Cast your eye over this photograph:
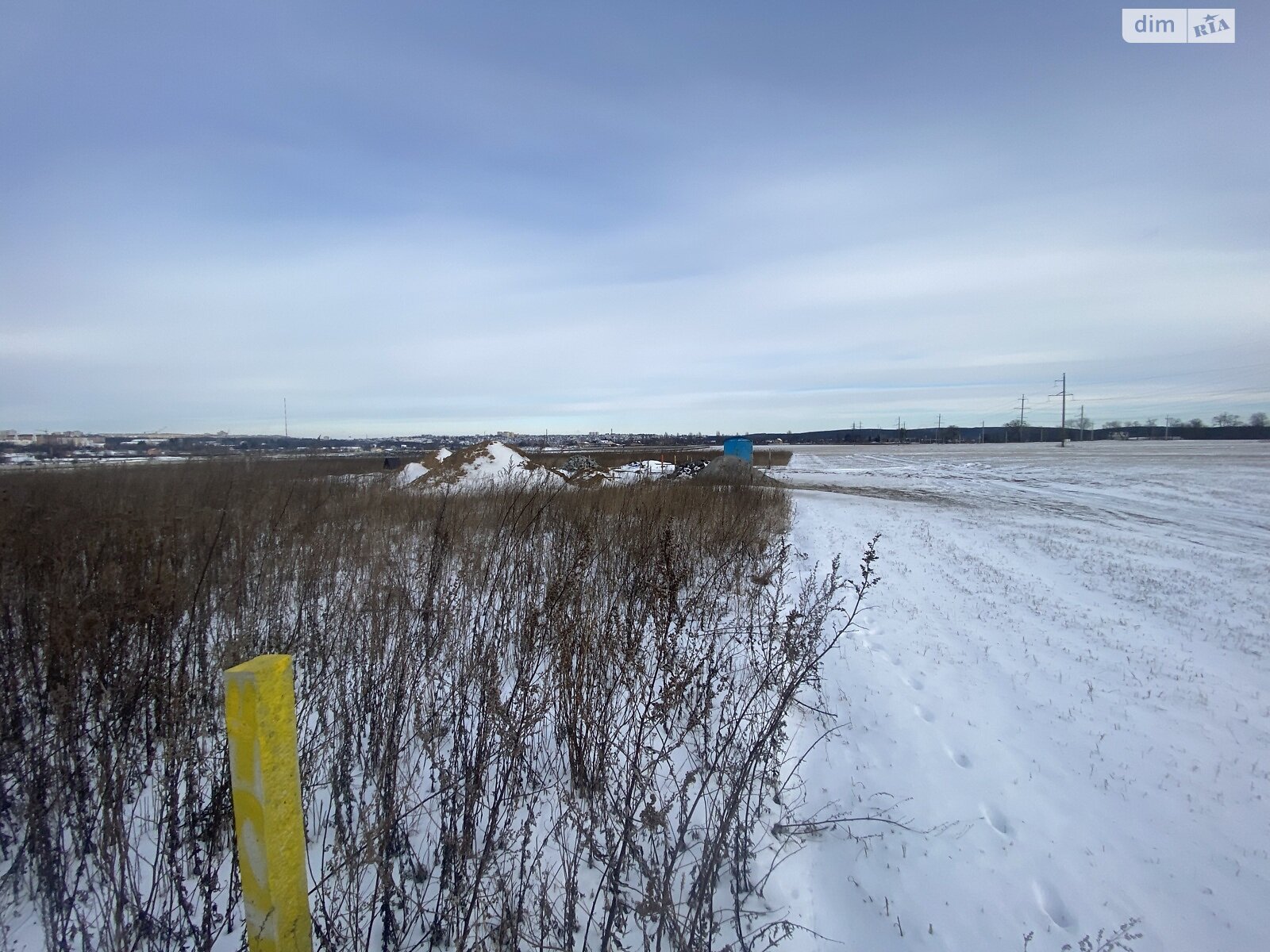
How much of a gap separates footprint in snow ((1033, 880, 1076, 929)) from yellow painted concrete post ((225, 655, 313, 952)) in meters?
2.93

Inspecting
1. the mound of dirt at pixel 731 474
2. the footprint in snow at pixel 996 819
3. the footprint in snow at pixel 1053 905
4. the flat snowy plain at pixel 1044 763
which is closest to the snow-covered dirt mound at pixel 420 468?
the mound of dirt at pixel 731 474

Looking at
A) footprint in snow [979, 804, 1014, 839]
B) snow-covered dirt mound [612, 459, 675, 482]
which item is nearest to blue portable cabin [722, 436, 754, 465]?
snow-covered dirt mound [612, 459, 675, 482]

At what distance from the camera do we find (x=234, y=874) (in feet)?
7.00

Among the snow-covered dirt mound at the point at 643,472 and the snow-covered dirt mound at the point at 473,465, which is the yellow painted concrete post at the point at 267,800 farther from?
the snow-covered dirt mound at the point at 473,465

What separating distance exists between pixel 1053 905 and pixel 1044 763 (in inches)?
53.0

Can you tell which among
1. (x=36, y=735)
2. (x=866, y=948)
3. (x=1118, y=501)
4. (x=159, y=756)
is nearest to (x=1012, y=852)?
(x=866, y=948)

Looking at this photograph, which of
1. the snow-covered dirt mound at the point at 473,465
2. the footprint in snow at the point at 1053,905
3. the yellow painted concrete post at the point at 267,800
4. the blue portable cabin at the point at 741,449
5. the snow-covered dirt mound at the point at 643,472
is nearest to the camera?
the yellow painted concrete post at the point at 267,800

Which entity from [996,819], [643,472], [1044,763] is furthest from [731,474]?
[996,819]

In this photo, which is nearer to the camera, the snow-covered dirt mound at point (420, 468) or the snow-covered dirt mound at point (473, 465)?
the snow-covered dirt mound at point (473, 465)

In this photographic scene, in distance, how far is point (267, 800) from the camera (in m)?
1.55

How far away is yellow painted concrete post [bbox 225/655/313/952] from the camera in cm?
151

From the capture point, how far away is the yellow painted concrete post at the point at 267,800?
4.95ft

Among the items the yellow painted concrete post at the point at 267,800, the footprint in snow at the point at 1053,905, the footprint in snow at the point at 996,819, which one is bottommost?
the footprint in snow at the point at 1053,905

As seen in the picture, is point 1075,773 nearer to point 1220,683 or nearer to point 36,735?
point 1220,683
